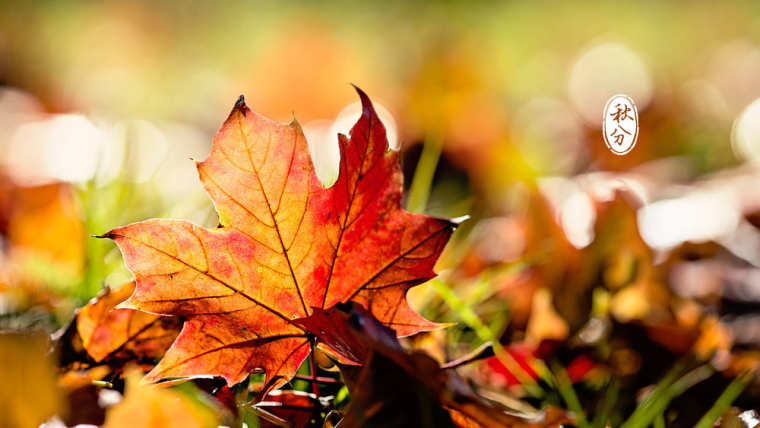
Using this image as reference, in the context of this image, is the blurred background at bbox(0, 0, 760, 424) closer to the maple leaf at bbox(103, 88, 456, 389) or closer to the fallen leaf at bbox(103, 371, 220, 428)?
the maple leaf at bbox(103, 88, 456, 389)

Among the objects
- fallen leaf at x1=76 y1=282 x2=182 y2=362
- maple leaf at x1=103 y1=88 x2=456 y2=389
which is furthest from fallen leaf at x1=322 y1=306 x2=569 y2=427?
fallen leaf at x1=76 y1=282 x2=182 y2=362

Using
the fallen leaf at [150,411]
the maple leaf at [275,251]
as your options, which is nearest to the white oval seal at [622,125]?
the maple leaf at [275,251]

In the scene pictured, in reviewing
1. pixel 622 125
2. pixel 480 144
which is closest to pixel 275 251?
pixel 622 125

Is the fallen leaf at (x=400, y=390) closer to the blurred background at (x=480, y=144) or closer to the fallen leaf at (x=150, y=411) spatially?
the fallen leaf at (x=150, y=411)

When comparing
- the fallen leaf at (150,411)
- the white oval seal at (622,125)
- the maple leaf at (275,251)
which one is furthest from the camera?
Answer: the white oval seal at (622,125)

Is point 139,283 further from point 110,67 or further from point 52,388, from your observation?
point 110,67

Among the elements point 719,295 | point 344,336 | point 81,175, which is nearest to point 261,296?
point 344,336
